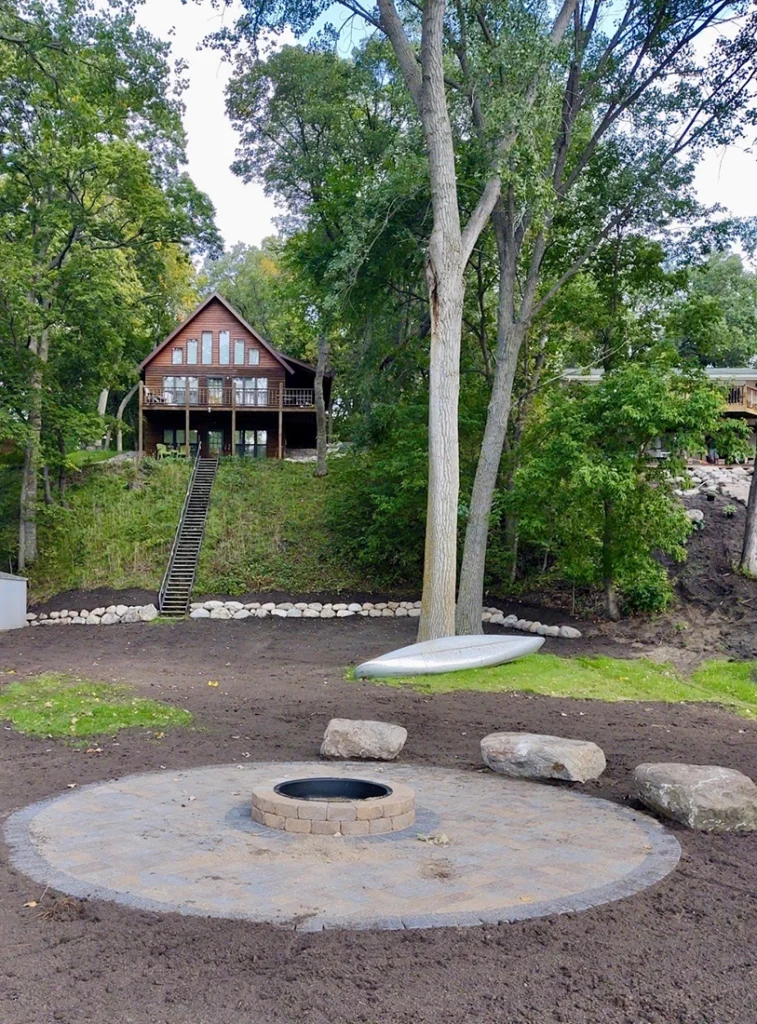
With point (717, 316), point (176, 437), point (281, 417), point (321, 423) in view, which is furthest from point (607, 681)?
point (176, 437)

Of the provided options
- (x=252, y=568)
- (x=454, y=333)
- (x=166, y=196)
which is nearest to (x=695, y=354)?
(x=454, y=333)

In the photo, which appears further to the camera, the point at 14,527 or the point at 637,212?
the point at 14,527

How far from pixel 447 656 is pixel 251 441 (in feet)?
87.6

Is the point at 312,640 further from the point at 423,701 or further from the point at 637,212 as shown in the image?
the point at 637,212

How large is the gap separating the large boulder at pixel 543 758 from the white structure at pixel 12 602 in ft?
49.9

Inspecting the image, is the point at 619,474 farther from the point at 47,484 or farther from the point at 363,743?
the point at 47,484

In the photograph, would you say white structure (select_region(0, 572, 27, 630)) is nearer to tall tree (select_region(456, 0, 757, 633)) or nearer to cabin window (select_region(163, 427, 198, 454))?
tall tree (select_region(456, 0, 757, 633))

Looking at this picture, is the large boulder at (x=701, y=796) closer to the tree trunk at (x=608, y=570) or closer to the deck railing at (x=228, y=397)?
the tree trunk at (x=608, y=570)

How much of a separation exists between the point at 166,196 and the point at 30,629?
472 inches

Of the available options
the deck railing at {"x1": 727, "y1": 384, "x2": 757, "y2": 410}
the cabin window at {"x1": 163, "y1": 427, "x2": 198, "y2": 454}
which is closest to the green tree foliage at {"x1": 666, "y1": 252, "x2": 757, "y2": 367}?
the deck railing at {"x1": 727, "y1": 384, "x2": 757, "y2": 410}

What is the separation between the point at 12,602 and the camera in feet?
64.5

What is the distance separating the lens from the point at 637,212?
60.3 feet

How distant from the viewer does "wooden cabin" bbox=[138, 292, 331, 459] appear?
117 feet

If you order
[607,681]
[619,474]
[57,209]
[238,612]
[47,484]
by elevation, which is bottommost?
[238,612]
